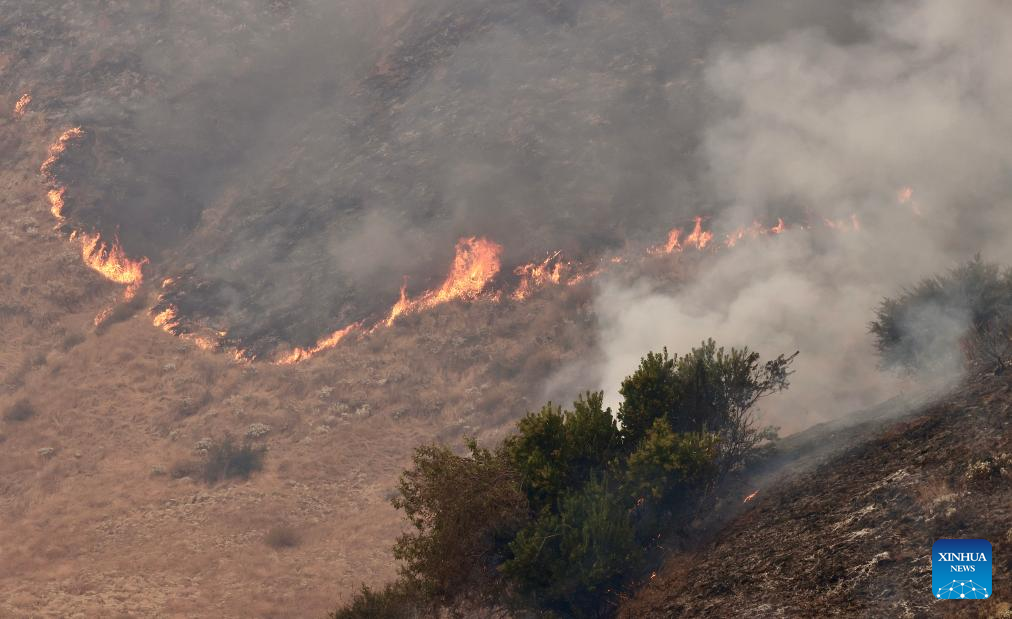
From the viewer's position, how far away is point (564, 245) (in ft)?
139

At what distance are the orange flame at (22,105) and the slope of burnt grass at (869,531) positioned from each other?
2245 inches

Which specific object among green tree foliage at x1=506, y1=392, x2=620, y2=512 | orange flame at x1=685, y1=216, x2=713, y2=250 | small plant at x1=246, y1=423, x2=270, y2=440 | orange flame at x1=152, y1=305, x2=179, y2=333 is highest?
orange flame at x1=152, y1=305, x2=179, y2=333

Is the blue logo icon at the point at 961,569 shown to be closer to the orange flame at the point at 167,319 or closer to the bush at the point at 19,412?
the bush at the point at 19,412

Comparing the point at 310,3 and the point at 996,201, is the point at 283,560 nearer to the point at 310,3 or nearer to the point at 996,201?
the point at 996,201

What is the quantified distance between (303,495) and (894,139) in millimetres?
34941

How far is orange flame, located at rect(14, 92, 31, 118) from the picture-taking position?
5331 centimetres

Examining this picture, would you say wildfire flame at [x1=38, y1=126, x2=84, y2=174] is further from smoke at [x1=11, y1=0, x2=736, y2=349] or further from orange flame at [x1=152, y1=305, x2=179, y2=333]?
orange flame at [x1=152, y1=305, x2=179, y2=333]

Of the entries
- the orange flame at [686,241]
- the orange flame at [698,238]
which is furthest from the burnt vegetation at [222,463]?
the orange flame at [698,238]

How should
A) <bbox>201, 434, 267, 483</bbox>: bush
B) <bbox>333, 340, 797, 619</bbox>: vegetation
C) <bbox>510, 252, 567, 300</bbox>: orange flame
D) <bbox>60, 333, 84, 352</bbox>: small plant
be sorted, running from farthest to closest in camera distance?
<bbox>510, 252, 567, 300</bbox>: orange flame, <bbox>60, 333, 84, 352</bbox>: small plant, <bbox>201, 434, 267, 483</bbox>: bush, <bbox>333, 340, 797, 619</bbox>: vegetation

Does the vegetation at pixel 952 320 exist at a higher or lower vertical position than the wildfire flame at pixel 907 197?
lower

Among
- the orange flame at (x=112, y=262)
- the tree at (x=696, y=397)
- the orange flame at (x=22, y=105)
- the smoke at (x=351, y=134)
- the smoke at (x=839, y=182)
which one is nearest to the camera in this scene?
the tree at (x=696, y=397)

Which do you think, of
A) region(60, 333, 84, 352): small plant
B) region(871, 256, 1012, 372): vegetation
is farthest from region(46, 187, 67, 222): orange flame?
region(871, 256, 1012, 372): vegetation

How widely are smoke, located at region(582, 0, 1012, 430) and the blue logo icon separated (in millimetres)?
18810

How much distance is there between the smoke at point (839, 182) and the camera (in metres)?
30.2
